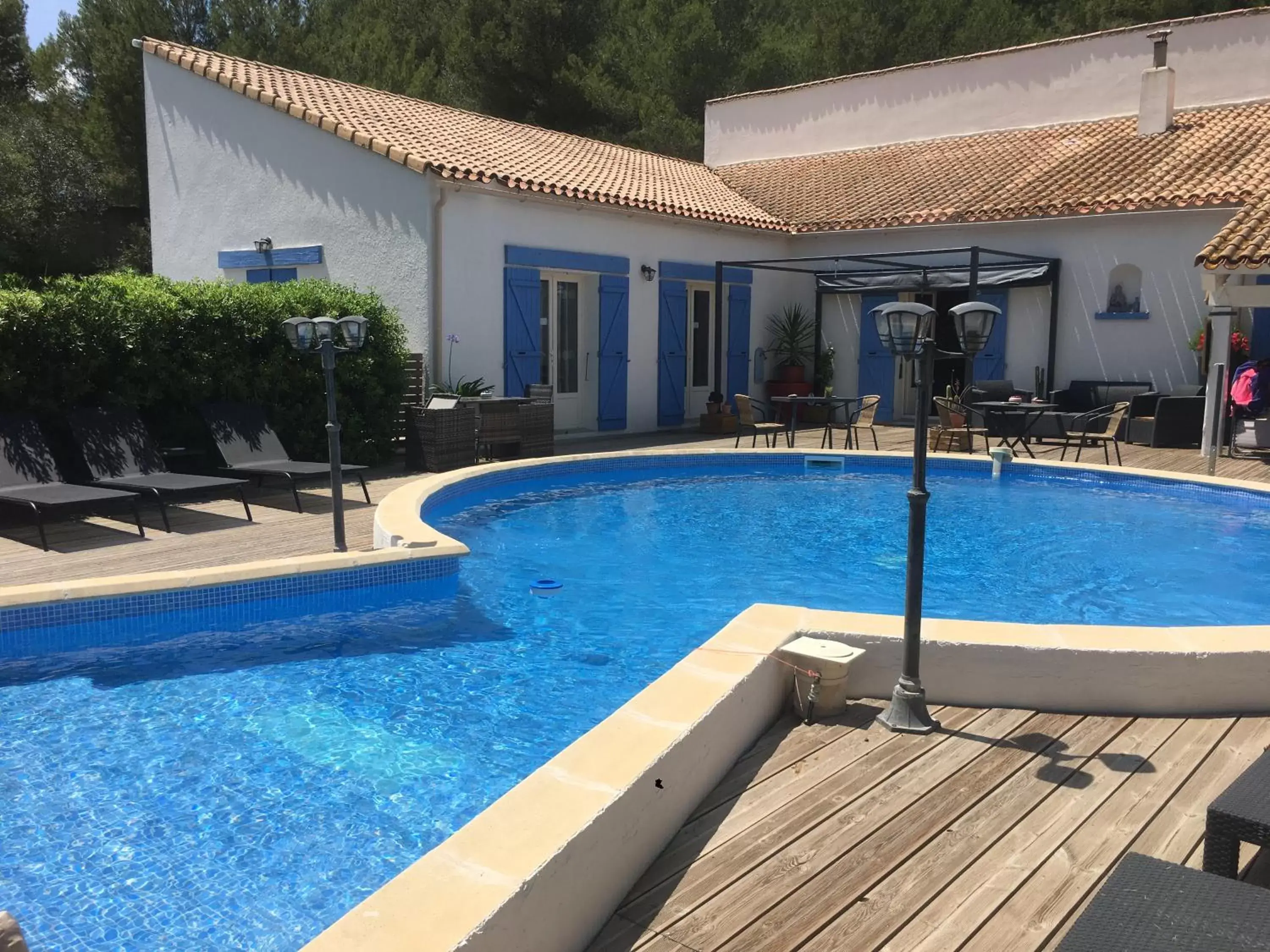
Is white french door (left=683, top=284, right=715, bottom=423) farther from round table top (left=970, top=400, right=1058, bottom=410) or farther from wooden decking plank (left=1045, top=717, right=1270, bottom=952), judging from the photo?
wooden decking plank (left=1045, top=717, right=1270, bottom=952)

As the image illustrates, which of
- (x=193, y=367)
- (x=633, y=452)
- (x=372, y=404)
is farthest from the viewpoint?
(x=633, y=452)

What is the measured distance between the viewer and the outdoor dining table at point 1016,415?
39.4 feet

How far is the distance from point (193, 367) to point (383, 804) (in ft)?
21.3

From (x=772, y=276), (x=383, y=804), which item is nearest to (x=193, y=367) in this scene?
(x=383, y=804)

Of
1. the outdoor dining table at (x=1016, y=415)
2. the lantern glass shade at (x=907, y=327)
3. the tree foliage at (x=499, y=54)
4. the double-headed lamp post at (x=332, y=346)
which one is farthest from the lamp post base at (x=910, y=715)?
the tree foliage at (x=499, y=54)

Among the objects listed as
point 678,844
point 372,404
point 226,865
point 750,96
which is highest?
point 750,96

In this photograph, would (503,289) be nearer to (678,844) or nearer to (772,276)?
(772,276)

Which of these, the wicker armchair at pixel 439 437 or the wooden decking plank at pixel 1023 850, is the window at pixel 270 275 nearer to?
the wicker armchair at pixel 439 437

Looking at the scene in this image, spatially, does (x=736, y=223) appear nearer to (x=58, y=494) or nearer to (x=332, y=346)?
(x=332, y=346)

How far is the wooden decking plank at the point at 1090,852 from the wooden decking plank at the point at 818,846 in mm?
452

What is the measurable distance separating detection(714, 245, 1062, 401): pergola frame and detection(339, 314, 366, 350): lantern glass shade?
7.80 meters

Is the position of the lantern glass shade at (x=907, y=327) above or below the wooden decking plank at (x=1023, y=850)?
above

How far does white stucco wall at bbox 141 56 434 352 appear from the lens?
11922 mm

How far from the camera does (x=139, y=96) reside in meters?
23.1
